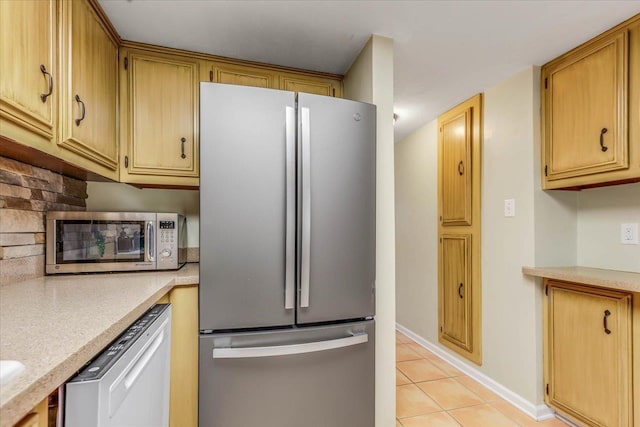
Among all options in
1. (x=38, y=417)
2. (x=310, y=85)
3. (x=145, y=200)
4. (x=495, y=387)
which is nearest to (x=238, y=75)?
(x=310, y=85)

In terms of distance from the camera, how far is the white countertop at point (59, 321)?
550 millimetres

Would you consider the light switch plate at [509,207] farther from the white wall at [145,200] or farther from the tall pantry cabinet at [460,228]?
the white wall at [145,200]

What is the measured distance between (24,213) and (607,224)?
10.2 feet

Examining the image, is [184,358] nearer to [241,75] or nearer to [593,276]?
[241,75]

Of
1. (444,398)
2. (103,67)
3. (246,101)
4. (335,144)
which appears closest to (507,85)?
(335,144)

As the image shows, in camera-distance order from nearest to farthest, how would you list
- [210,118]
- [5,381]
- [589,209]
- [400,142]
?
[5,381]
[210,118]
[589,209]
[400,142]

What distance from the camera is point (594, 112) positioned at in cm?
176

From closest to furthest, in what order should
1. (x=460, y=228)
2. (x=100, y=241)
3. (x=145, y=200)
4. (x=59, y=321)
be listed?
(x=59, y=321)
(x=100, y=241)
(x=145, y=200)
(x=460, y=228)

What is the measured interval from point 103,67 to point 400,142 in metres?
3.01

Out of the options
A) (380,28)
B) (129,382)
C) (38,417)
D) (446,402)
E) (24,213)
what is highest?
(380,28)

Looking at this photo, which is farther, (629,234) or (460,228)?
(460,228)

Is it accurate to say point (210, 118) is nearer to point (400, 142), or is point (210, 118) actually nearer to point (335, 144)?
point (335, 144)

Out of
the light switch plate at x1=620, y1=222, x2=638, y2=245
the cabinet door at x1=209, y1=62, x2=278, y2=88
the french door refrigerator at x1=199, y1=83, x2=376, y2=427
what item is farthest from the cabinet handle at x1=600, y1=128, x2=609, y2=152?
the cabinet door at x1=209, y1=62, x2=278, y2=88

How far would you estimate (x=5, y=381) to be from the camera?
1.74 ft
